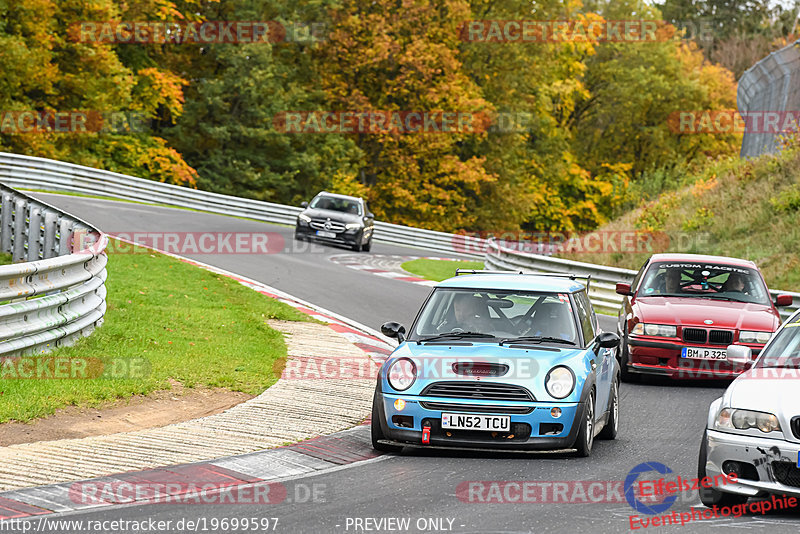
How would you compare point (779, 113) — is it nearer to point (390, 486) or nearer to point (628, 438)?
point (628, 438)

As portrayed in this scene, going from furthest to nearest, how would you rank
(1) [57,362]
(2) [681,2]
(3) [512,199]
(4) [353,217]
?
(2) [681,2]
(3) [512,199]
(4) [353,217]
(1) [57,362]

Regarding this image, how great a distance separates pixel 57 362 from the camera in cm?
1069

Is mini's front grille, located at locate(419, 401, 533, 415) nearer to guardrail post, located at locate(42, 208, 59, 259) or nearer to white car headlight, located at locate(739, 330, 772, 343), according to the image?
white car headlight, located at locate(739, 330, 772, 343)

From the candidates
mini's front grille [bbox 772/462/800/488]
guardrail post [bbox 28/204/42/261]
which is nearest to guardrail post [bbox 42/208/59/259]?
guardrail post [bbox 28/204/42/261]

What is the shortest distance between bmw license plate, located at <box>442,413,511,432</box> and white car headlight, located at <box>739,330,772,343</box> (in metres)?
5.59

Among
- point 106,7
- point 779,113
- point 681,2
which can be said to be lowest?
point 779,113

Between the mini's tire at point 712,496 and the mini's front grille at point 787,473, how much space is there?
0.35 meters

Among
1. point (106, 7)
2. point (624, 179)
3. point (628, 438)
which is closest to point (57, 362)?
point (628, 438)

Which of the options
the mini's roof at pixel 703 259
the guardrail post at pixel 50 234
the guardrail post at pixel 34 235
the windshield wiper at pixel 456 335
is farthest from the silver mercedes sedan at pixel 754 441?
the guardrail post at pixel 34 235

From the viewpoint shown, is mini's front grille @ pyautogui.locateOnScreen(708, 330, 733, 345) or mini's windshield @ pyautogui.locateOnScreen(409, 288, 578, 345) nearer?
mini's windshield @ pyautogui.locateOnScreen(409, 288, 578, 345)

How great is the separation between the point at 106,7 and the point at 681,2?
63.7 m

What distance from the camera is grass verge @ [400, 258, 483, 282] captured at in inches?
1110

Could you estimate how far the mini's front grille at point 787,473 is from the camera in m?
6.57

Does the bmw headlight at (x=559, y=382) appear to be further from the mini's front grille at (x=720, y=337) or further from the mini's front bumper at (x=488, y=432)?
the mini's front grille at (x=720, y=337)
